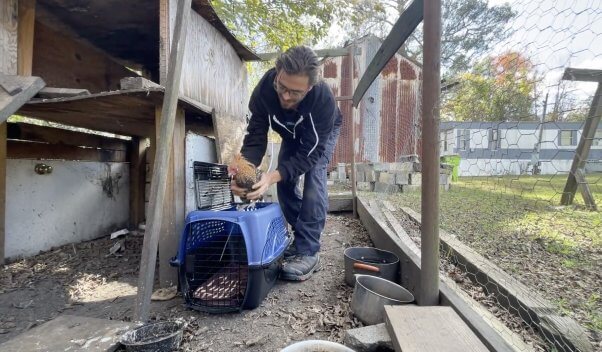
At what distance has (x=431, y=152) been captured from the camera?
117 centimetres

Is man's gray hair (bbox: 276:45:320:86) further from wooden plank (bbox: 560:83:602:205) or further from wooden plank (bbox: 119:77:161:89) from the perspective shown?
wooden plank (bbox: 560:83:602:205)

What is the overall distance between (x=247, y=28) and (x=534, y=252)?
17.7ft

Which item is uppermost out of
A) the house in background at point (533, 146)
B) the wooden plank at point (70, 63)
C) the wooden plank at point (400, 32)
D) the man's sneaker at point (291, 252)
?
the wooden plank at point (70, 63)

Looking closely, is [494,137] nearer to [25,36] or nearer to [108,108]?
[108,108]

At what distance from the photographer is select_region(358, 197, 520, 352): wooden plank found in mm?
946

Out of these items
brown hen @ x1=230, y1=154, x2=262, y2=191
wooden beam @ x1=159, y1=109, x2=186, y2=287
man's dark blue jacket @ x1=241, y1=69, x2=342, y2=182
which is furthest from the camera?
man's dark blue jacket @ x1=241, y1=69, x2=342, y2=182

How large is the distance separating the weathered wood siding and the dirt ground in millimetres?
1157

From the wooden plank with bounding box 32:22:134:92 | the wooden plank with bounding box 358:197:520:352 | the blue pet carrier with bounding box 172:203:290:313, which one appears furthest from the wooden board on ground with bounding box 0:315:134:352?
the wooden plank with bounding box 32:22:134:92

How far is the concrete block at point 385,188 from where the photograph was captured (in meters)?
5.77

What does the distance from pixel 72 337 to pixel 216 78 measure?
2100 millimetres

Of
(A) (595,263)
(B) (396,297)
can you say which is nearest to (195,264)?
(B) (396,297)

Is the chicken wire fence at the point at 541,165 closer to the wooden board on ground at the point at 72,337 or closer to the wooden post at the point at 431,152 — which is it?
the wooden post at the point at 431,152

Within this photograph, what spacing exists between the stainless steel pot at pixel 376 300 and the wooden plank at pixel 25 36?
2.27 m

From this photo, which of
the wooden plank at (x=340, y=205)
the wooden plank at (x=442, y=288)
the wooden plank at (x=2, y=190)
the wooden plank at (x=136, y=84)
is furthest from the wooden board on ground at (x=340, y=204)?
the wooden plank at (x=2, y=190)
